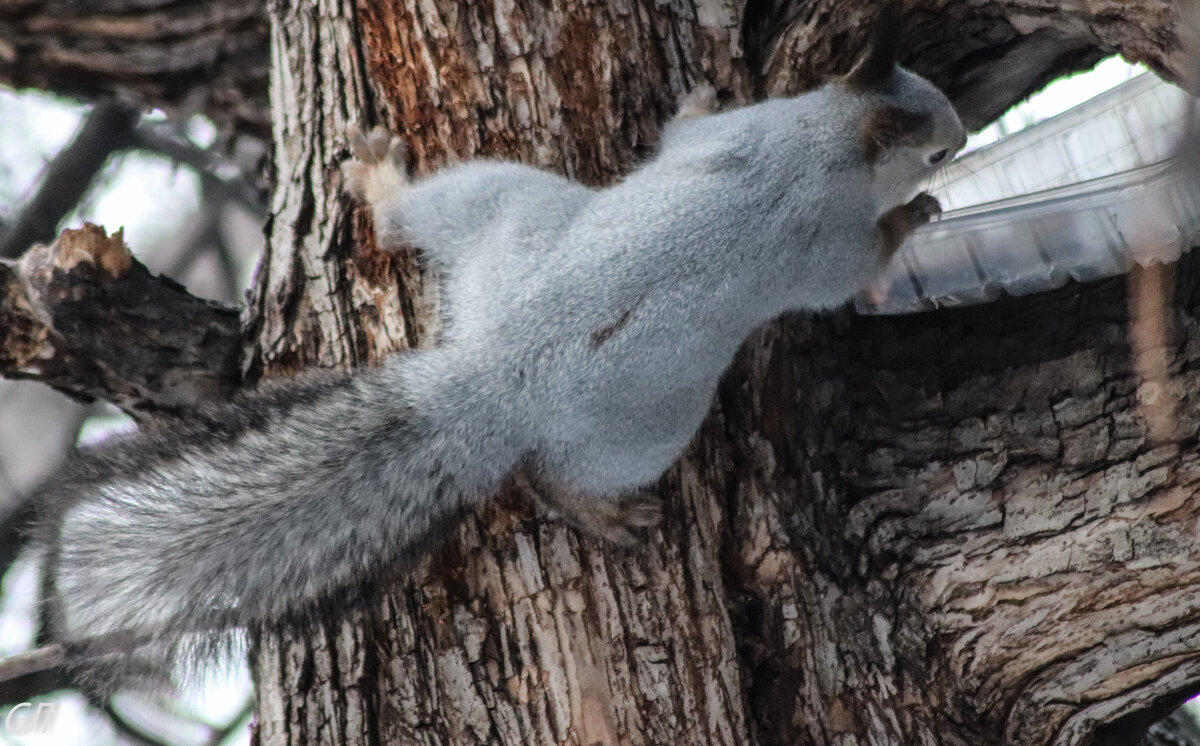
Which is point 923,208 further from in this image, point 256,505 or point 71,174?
point 71,174

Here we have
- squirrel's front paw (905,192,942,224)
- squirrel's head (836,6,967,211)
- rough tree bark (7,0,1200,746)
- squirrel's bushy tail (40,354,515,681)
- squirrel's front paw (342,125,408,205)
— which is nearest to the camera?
squirrel's bushy tail (40,354,515,681)

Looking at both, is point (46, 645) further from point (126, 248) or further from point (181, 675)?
point (126, 248)

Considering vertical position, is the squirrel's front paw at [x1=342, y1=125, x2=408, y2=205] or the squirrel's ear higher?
the squirrel's ear

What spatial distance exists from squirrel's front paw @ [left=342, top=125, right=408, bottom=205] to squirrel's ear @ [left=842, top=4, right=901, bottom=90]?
1007 mm

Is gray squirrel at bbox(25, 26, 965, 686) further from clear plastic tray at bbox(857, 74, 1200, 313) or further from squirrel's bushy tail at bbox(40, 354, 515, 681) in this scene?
clear plastic tray at bbox(857, 74, 1200, 313)

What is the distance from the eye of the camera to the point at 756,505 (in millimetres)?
→ 2031

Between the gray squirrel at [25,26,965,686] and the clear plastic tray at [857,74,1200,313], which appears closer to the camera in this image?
the gray squirrel at [25,26,965,686]

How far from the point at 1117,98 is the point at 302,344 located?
1.98 metres

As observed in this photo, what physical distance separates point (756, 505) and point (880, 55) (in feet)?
3.29

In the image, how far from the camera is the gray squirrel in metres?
1.70

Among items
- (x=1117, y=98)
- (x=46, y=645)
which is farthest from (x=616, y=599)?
(x=1117, y=98)

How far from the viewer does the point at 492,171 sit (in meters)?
1.94

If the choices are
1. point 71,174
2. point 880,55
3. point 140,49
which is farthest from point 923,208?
point 71,174

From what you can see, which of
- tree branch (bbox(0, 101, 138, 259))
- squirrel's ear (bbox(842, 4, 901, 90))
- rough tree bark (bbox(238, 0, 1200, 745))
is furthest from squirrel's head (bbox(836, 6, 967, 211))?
tree branch (bbox(0, 101, 138, 259))
